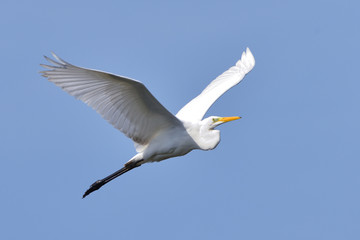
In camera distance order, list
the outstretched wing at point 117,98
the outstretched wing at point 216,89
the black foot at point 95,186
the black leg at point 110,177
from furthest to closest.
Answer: the outstretched wing at point 216,89 < the black foot at point 95,186 < the black leg at point 110,177 < the outstretched wing at point 117,98

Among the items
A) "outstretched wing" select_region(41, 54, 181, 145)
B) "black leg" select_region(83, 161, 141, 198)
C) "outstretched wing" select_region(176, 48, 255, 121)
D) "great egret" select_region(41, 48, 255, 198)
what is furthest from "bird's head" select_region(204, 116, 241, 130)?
"black leg" select_region(83, 161, 141, 198)

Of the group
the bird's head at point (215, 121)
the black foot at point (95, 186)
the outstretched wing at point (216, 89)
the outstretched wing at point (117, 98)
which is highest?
the outstretched wing at point (216, 89)

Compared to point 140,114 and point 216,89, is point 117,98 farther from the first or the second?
point 216,89

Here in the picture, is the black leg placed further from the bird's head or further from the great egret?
the bird's head

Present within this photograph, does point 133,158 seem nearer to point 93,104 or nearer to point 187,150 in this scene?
point 187,150

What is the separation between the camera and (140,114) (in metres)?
11.4

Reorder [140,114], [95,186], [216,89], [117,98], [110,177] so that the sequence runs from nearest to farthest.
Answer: [117,98] → [140,114] → [110,177] → [95,186] → [216,89]

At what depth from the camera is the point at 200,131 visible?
1184cm

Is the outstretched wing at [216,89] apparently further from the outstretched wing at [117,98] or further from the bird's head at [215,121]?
the outstretched wing at [117,98]

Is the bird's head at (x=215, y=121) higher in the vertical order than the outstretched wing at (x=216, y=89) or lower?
lower

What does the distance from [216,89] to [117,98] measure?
142 inches

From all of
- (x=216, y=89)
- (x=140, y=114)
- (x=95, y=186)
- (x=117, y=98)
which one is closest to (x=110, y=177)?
(x=95, y=186)

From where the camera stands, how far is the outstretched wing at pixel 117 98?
10352 mm

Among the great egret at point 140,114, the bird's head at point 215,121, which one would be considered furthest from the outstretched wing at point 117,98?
the bird's head at point 215,121
